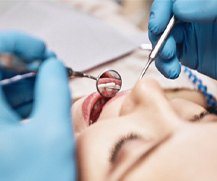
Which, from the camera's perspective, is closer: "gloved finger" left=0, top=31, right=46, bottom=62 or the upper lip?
"gloved finger" left=0, top=31, right=46, bottom=62

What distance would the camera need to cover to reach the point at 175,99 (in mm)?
987

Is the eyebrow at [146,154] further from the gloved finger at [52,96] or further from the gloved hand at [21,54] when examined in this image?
the gloved hand at [21,54]

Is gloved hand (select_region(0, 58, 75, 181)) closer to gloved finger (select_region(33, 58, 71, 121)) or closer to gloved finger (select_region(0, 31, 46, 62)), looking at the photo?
gloved finger (select_region(33, 58, 71, 121))

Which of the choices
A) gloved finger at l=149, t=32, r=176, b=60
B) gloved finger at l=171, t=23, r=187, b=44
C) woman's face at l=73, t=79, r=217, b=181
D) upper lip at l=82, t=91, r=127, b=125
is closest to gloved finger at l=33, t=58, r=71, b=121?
woman's face at l=73, t=79, r=217, b=181

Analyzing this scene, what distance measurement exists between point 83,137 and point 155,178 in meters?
0.18

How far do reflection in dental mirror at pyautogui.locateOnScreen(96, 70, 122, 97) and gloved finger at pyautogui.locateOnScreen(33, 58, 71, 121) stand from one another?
0.29 m

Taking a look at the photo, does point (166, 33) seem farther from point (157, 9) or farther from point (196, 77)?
point (196, 77)

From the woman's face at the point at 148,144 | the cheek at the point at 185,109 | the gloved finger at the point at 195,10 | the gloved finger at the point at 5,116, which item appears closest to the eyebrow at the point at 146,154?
the woman's face at the point at 148,144

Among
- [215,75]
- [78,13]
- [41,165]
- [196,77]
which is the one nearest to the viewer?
[41,165]

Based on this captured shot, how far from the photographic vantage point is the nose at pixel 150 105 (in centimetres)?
81

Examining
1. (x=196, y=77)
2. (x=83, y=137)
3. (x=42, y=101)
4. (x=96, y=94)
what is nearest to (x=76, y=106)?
(x=96, y=94)

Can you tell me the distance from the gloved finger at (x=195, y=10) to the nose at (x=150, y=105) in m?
0.22

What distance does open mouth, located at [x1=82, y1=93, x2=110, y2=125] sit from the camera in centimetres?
100

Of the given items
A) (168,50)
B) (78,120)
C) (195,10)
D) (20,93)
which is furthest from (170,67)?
(20,93)
